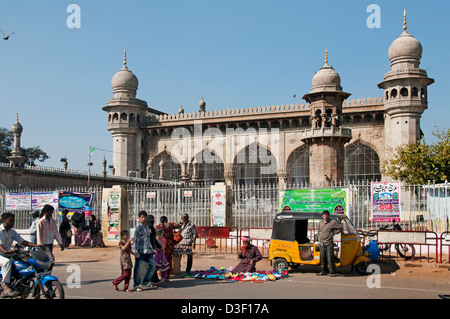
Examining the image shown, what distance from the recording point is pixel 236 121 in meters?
40.8

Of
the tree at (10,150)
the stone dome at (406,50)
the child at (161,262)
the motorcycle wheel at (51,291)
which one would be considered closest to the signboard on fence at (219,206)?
the child at (161,262)

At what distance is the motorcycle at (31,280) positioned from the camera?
5953mm

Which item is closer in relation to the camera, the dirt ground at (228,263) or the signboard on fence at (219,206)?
the dirt ground at (228,263)

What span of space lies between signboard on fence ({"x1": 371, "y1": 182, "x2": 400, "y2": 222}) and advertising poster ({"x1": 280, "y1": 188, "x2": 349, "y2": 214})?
29.6 inches

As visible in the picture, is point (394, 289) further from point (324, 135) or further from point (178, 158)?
point (178, 158)

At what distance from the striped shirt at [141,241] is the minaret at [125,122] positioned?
115ft

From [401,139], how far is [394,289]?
27.5 metres

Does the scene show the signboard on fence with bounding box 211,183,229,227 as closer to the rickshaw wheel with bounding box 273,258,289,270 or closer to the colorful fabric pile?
the rickshaw wheel with bounding box 273,258,289,270

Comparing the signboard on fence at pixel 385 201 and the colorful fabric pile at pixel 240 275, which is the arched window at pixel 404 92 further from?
the colorful fabric pile at pixel 240 275

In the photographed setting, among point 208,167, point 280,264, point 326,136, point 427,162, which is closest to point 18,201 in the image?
point 280,264

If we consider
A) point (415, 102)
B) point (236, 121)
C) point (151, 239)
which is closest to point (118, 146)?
point (236, 121)

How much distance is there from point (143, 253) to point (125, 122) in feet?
118

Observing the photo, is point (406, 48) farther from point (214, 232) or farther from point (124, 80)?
point (214, 232)

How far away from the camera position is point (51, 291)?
5.96 meters
